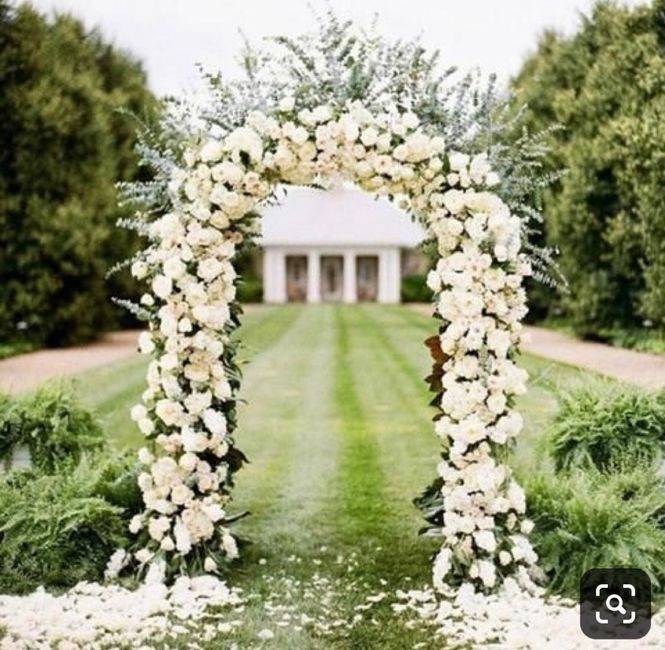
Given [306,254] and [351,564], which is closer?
[351,564]

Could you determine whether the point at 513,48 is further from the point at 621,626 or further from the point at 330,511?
the point at 621,626

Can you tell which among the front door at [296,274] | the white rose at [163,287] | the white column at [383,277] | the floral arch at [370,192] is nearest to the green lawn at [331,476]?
the floral arch at [370,192]

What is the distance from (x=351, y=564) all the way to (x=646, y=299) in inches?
580

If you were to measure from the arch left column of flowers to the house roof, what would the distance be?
39799mm

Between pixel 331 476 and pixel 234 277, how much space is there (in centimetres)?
343

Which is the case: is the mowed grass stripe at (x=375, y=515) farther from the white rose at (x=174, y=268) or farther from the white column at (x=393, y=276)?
the white column at (x=393, y=276)

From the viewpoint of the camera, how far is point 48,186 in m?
22.2

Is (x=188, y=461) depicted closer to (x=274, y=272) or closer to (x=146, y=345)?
(x=146, y=345)

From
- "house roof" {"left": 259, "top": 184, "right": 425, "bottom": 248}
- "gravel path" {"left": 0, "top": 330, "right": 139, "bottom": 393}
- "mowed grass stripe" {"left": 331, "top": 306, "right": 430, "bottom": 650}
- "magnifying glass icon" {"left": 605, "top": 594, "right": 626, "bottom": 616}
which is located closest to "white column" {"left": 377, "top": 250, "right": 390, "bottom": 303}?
"house roof" {"left": 259, "top": 184, "right": 425, "bottom": 248}

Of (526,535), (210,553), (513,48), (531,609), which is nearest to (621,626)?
(531,609)

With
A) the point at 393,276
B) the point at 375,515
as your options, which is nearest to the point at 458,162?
the point at 375,515

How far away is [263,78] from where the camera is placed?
632 cm

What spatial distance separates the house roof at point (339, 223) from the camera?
4650cm

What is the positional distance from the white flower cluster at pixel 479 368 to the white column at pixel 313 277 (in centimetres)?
3956
